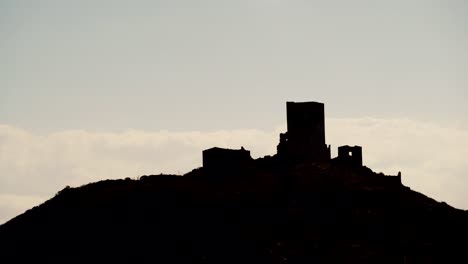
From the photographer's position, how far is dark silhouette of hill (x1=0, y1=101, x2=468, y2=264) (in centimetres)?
4769

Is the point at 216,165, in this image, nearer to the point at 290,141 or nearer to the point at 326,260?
the point at 290,141

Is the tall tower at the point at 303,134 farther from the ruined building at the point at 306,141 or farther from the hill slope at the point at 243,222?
the hill slope at the point at 243,222

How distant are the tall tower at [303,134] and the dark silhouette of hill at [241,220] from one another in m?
2.25

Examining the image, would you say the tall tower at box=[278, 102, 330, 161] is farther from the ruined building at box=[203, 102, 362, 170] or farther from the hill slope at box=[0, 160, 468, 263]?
the hill slope at box=[0, 160, 468, 263]

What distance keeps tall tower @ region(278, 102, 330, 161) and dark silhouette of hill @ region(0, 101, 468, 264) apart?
2246mm

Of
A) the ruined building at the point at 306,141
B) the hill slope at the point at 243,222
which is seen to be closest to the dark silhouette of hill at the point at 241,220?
the hill slope at the point at 243,222

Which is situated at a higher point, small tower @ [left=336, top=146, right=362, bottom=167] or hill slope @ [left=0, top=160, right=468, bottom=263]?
small tower @ [left=336, top=146, right=362, bottom=167]

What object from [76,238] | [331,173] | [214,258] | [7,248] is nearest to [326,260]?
[214,258]

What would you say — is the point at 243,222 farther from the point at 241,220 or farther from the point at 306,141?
the point at 306,141

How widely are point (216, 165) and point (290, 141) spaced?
7.41 meters

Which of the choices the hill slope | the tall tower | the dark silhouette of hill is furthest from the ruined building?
the hill slope

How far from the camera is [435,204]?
5909 cm

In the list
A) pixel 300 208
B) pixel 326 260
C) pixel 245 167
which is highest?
pixel 245 167

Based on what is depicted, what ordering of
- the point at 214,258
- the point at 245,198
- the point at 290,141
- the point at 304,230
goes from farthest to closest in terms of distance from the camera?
the point at 290,141, the point at 245,198, the point at 304,230, the point at 214,258
